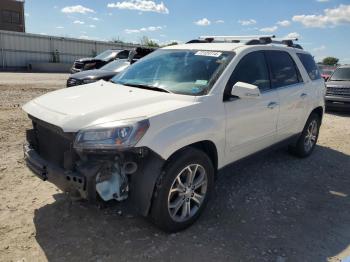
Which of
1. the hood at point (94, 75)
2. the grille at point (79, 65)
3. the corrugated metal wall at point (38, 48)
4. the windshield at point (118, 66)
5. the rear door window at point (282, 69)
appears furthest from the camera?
the corrugated metal wall at point (38, 48)

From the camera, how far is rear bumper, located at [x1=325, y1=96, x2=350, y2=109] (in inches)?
468

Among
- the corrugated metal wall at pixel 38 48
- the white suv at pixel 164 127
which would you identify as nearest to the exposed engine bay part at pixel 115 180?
the white suv at pixel 164 127

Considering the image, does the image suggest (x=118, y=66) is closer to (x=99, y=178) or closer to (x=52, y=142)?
(x=52, y=142)

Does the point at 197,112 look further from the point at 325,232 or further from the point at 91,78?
the point at 91,78

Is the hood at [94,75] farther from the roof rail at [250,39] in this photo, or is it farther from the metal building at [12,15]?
the metal building at [12,15]

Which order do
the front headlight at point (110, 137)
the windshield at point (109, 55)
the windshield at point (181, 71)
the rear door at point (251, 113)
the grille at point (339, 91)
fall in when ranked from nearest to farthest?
the front headlight at point (110, 137), the windshield at point (181, 71), the rear door at point (251, 113), the grille at point (339, 91), the windshield at point (109, 55)

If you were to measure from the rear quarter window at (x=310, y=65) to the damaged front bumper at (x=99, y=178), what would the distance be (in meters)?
3.71

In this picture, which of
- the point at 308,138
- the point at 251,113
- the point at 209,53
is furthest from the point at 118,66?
the point at 251,113

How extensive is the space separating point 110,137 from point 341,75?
1218 centimetres

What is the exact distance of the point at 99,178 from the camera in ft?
10.1

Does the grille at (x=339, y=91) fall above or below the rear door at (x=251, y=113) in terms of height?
below

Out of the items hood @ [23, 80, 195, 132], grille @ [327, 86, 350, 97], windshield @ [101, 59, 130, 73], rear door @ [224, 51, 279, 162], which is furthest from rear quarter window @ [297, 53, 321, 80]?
windshield @ [101, 59, 130, 73]

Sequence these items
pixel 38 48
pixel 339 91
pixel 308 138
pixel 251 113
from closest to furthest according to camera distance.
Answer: pixel 251 113 < pixel 308 138 < pixel 339 91 < pixel 38 48

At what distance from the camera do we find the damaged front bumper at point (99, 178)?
304 cm
